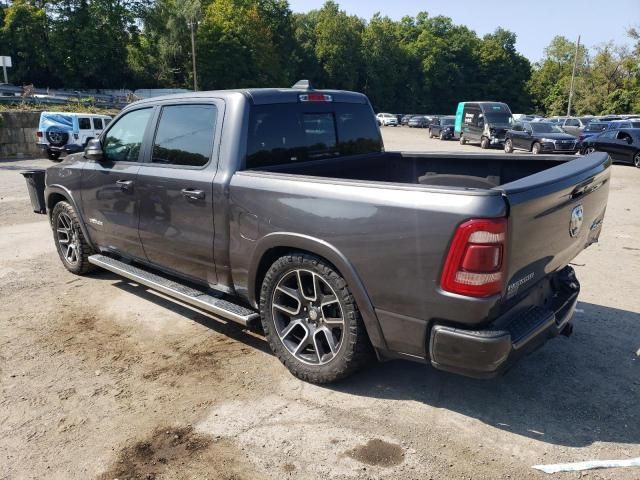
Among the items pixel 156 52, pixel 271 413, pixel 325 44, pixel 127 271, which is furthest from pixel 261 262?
pixel 325 44

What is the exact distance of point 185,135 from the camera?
4074 mm

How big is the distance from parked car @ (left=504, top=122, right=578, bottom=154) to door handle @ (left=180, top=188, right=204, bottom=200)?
20733 millimetres

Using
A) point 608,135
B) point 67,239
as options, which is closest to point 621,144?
point 608,135

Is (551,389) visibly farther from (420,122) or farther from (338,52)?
(338,52)

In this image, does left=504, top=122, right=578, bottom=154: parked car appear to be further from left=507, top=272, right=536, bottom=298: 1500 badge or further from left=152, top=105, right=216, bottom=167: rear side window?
left=507, top=272, right=536, bottom=298: 1500 badge

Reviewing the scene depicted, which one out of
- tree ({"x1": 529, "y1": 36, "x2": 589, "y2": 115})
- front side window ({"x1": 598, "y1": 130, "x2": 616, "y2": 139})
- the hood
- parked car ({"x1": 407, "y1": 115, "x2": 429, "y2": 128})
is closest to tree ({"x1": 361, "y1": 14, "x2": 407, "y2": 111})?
tree ({"x1": 529, "y1": 36, "x2": 589, "y2": 115})

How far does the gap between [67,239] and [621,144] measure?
63.3 ft

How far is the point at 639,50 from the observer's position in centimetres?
6197

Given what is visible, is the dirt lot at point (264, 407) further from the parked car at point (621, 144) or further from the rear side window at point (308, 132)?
the parked car at point (621, 144)

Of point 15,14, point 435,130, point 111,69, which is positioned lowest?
point 435,130

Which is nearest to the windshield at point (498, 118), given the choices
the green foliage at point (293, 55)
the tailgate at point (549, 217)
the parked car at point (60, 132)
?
the parked car at point (60, 132)

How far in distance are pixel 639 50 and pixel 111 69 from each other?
62200 millimetres

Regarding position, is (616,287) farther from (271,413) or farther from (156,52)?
(156,52)

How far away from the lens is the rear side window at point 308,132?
3.76m
